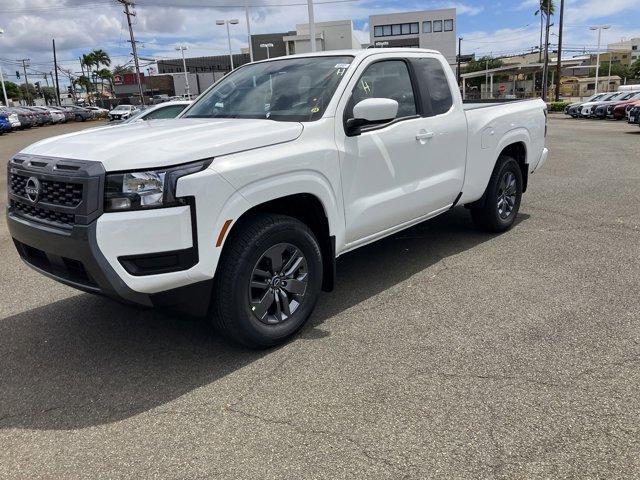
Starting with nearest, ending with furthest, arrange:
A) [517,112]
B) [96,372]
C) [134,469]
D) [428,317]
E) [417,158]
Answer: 1. [134,469]
2. [96,372]
3. [428,317]
4. [417,158]
5. [517,112]

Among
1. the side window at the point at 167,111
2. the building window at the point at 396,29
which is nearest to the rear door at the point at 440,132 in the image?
the side window at the point at 167,111

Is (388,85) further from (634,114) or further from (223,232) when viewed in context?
(634,114)

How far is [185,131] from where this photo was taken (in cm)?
358

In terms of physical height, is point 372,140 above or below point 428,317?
above

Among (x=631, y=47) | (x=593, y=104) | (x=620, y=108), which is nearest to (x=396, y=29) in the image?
(x=593, y=104)

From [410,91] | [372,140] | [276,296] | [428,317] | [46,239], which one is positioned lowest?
[428,317]

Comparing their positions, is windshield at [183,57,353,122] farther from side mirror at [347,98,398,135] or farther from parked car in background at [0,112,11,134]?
parked car in background at [0,112,11,134]

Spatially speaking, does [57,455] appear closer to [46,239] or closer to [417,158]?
[46,239]

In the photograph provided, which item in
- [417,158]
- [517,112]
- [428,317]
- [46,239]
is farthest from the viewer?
[517,112]

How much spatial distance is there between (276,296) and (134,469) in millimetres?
1397

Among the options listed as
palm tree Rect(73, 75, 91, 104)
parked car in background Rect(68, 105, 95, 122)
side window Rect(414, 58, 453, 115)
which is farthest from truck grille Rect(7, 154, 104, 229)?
palm tree Rect(73, 75, 91, 104)

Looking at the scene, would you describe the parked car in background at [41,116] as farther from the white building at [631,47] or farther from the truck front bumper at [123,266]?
the white building at [631,47]

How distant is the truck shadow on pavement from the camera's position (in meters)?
3.18

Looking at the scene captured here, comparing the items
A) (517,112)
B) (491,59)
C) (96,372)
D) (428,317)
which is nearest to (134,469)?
(96,372)
